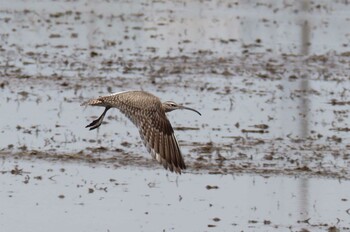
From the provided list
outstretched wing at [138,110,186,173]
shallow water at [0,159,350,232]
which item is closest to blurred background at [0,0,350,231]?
shallow water at [0,159,350,232]

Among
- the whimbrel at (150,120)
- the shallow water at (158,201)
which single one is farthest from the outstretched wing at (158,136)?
the shallow water at (158,201)

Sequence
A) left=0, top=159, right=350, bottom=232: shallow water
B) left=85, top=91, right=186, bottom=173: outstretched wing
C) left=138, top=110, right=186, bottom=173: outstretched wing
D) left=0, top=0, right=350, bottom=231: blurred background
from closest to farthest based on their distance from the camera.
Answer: left=138, top=110, right=186, bottom=173: outstretched wing, left=85, top=91, right=186, bottom=173: outstretched wing, left=0, top=159, right=350, bottom=232: shallow water, left=0, top=0, right=350, bottom=231: blurred background

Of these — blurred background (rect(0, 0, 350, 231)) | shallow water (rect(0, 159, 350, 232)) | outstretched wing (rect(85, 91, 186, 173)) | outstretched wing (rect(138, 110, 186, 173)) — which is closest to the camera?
outstretched wing (rect(138, 110, 186, 173))

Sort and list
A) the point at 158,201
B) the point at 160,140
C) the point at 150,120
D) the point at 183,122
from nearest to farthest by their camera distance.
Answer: the point at 160,140
the point at 150,120
the point at 158,201
the point at 183,122

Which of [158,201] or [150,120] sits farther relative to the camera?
[158,201]

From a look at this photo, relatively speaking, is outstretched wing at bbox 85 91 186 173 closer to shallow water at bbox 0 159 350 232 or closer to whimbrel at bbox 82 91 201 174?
whimbrel at bbox 82 91 201 174

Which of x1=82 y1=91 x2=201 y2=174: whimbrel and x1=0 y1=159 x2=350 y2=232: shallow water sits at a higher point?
x1=82 y1=91 x2=201 y2=174: whimbrel

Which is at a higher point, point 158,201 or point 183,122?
point 183,122

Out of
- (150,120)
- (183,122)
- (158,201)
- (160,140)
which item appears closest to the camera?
(160,140)

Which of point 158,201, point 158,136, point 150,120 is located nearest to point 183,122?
point 158,201

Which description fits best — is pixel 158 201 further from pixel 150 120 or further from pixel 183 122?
pixel 183 122

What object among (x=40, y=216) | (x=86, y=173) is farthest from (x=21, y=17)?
(x=40, y=216)

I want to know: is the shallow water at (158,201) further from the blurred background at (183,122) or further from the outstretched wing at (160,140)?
the outstretched wing at (160,140)

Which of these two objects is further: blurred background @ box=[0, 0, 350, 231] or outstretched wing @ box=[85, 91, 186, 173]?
blurred background @ box=[0, 0, 350, 231]
